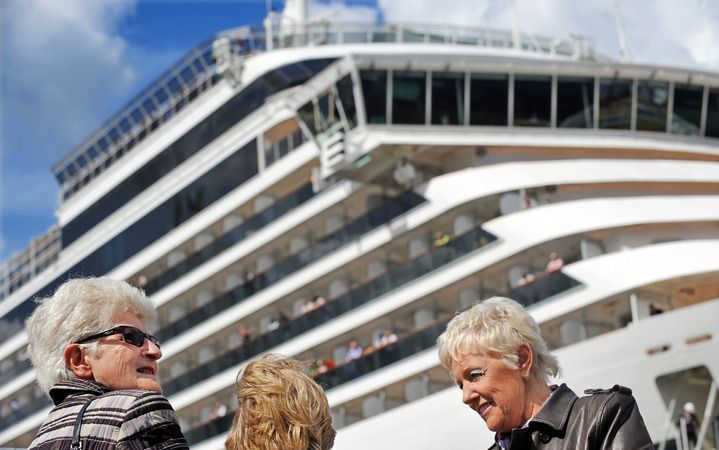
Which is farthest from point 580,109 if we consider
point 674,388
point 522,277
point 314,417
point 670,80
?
point 314,417

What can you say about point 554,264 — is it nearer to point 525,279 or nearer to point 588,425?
point 525,279

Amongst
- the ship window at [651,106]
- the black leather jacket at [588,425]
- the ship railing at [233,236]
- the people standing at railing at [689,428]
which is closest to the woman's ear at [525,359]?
the black leather jacket at [588,425]

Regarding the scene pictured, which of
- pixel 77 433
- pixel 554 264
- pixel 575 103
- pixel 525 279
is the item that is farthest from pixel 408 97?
pixel 77 433

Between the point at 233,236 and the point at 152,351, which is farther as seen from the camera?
the point at 233,236

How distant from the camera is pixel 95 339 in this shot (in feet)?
13.6

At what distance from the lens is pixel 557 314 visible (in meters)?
19.2

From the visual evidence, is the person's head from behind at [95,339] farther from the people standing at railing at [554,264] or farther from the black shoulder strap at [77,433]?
the people standing at railing at [554,264]

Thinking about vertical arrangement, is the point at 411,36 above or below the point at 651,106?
above

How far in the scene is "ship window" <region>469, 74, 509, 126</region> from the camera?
22594 mm

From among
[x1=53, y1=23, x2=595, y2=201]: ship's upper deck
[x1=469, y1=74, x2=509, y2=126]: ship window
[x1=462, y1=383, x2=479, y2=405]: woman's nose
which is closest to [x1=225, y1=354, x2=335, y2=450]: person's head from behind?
[x1=462, y1=383, x2=479, y2=405]: woman's nose

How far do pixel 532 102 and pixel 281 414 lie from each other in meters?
18.9

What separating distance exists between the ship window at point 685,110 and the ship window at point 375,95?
5223 mm

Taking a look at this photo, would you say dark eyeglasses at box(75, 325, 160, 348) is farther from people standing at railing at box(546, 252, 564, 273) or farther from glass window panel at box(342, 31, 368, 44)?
glass window panel at box(342, 31, 368, 44)

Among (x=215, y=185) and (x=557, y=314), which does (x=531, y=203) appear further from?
(x=215, y=185)
